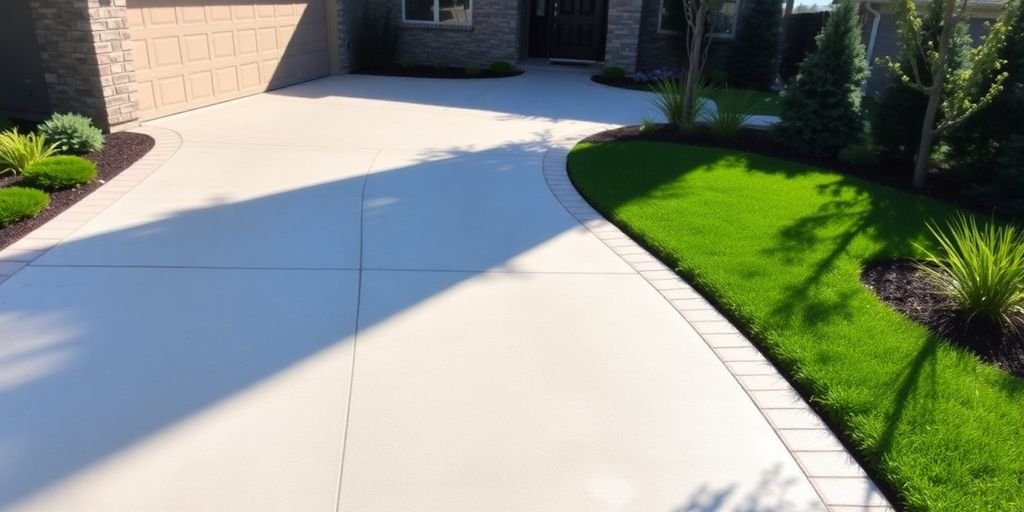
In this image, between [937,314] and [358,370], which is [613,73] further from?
[358,370]

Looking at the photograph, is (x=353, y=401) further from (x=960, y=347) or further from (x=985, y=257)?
(x=985, y=257)

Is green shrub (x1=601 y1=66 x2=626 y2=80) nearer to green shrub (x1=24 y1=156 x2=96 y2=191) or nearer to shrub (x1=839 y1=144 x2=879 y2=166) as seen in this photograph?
shrub (x1=839 y1=144 x2=879 y2=166)

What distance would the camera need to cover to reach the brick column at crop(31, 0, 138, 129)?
8336mm

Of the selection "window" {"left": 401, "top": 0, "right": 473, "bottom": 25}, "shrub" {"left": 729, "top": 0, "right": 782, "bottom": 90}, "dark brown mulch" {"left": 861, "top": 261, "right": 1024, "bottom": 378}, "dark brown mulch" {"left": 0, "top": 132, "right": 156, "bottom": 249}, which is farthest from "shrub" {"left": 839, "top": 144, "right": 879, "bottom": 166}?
"window" {"left": 401, "top": 0, "right": 473, "bottom": 25}

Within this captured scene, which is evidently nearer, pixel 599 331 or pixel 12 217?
pixel 599 331

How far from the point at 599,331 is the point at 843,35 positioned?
628 cm

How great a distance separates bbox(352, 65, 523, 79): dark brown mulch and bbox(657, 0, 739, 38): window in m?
3.50

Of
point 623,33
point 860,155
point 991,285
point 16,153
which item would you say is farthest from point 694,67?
point 16,153

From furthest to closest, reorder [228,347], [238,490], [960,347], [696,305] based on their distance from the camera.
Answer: [696,305] < [960,347] < [228,347] < [238,490]

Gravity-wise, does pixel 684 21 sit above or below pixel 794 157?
above

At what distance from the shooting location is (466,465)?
2.99 m

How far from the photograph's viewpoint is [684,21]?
15594 millimetres

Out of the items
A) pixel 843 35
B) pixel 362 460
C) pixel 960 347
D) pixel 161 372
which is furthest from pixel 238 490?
pixel 843 35

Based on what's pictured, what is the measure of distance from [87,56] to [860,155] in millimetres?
9200
